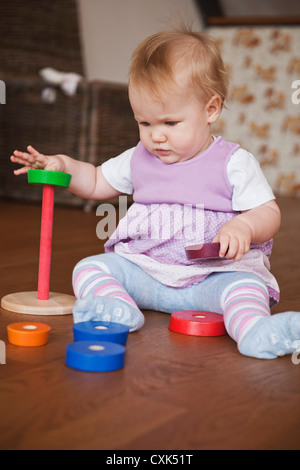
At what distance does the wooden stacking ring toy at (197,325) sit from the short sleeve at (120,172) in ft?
1.00

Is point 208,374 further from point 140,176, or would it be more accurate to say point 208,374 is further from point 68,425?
point 140,176

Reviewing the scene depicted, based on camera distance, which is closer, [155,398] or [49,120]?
[155,398]

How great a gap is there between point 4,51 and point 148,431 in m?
2.35

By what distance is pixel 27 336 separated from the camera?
839mm

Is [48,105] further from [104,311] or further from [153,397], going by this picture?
[153,397]

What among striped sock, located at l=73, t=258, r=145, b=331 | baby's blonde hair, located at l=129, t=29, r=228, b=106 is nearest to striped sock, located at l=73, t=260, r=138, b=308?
striped sock, located at l=73, t=258, r=145, b=331

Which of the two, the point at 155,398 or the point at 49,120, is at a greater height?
the point at 49,120

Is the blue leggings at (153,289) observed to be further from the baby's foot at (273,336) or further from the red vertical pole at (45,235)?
the baby's foot at (273,336)

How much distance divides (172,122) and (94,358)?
1.44 ft

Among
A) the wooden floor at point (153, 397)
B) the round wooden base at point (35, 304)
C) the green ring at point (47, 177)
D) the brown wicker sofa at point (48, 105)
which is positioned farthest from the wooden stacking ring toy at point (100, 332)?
the brown wicker sofa at point (48, 105)

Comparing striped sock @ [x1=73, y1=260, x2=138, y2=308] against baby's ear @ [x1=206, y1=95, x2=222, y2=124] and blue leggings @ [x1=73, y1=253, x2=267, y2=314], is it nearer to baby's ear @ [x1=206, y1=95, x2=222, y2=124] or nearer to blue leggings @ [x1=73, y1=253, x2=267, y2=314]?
blue leggings @ [x1=73, y1=253, x2=267, y2=314]

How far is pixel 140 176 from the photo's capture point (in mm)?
1112
